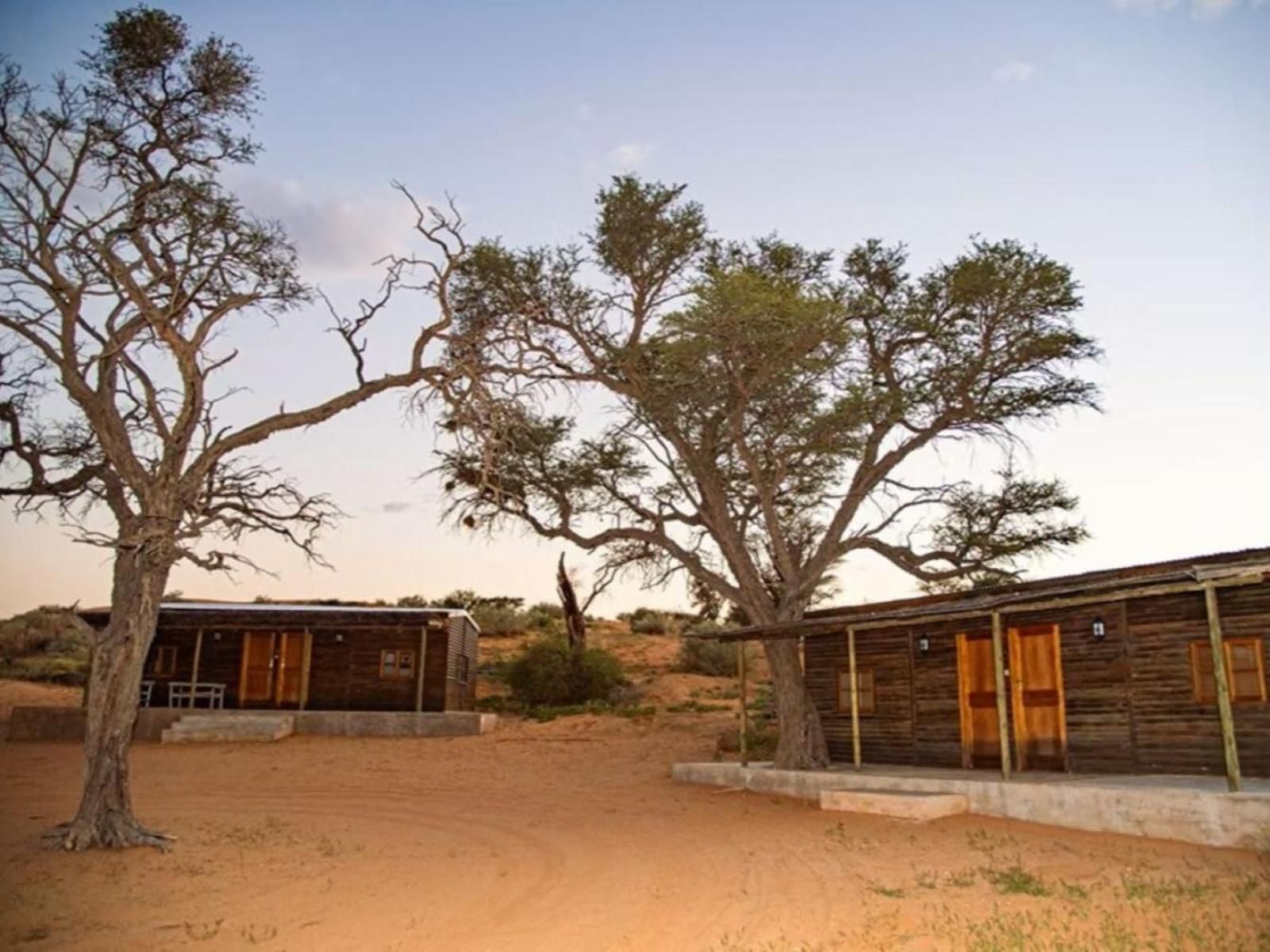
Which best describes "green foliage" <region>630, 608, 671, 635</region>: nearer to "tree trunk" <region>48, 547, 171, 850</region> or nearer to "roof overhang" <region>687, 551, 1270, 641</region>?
"roof overhang" <region>687, 551, 1270, 641</region>

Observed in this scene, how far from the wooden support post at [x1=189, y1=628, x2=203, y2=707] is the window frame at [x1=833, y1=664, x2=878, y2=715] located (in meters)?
17.5

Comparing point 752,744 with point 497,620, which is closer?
point 752,744

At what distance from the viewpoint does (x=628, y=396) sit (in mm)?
19500

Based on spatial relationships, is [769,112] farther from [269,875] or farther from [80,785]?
[80,785]

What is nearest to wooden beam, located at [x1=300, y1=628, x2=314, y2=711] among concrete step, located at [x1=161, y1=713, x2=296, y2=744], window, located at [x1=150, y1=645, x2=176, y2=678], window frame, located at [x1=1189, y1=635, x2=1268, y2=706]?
concrete step, located at [x1=161, y1=713, x2=296, y2=744]

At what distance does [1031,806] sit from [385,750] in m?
14.9

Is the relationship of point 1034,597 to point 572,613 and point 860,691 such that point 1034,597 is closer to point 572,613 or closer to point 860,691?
point 860,691

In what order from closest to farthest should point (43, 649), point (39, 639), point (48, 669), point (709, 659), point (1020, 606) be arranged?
1. point (1020, 606)
2. point (48, 669)
3. point (709, 659)
4. point (43, 649)
5. point (39, 639)

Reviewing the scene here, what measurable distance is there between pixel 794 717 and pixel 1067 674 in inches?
190

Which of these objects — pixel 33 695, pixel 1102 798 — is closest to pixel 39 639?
pixel 33 695

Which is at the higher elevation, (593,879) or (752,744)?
(752,744)

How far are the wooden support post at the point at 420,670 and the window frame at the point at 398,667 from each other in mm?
170

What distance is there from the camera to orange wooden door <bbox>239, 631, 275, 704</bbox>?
27500 millimetres

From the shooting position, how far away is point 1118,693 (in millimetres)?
15430
